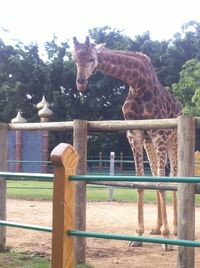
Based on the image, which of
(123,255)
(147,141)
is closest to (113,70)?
(147,141)

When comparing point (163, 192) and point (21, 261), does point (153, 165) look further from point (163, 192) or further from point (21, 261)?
point (21, 261)

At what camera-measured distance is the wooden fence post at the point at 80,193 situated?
5.05m

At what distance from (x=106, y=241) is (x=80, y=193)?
145 centimetres

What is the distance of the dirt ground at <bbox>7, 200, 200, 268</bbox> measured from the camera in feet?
17.1

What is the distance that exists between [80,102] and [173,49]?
553 cm

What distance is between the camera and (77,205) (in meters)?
5.11

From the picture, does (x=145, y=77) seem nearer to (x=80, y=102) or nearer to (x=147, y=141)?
(x=147, y=141)

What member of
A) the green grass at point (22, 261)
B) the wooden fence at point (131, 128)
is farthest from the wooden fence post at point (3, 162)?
the green grass at point (22, 261)

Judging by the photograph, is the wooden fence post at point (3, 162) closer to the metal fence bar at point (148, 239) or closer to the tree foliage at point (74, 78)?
the metal fence bar at point (148, 239)

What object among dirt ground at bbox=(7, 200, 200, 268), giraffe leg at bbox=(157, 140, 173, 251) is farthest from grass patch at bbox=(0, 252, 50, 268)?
giraffe leg at bbox=(157, 140, 173, 251)

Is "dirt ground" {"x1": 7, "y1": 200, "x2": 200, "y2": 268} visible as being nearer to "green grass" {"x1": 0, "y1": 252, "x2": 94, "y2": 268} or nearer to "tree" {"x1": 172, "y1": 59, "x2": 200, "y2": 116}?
"green grass" {"x1": 0, "y1": 252, "x2": 94, "y2": 268}

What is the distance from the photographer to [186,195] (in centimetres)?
433

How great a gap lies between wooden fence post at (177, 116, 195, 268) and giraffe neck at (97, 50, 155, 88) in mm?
1947

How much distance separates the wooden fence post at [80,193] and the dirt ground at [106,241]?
0.64ft
